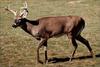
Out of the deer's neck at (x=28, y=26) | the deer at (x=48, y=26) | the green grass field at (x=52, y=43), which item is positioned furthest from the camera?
the green grass field at (x=52, y=43)

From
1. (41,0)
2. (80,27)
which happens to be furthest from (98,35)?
(41,0)

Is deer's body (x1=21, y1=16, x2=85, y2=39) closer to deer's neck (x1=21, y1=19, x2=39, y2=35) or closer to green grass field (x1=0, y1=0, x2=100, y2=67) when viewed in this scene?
deer's neck (x1=21, y1=19, x2=39, y2=35)

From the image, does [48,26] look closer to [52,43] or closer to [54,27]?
[54,27]

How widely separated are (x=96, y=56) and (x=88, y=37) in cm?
392

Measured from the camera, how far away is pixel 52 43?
1970cm

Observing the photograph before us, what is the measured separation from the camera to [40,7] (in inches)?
1233

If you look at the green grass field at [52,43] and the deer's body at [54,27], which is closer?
the deer's body at [54,27]

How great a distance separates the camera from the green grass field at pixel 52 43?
1614 centimetres

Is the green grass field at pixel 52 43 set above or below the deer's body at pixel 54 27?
below

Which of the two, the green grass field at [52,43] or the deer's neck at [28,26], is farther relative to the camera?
the green grass field at [52,43]

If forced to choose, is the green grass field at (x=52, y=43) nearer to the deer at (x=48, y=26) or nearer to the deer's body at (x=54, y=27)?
the deer at (x=48, y=26)

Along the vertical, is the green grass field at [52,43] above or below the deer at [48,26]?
below

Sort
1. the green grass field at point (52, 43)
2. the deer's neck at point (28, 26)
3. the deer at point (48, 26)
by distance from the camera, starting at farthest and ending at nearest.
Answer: the green grass field at point (52, 43)
the deer's neck at point (28, 26)
the deer at point (48, 26)

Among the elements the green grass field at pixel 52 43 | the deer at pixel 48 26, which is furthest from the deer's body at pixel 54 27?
the green grass field at pixel 52 43
